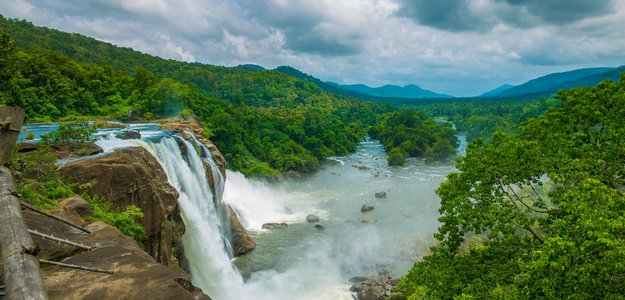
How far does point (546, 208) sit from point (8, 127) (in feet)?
49.2

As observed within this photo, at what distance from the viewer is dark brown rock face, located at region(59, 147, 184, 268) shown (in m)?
14.5

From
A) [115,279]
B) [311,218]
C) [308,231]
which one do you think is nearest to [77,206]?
[115,279]

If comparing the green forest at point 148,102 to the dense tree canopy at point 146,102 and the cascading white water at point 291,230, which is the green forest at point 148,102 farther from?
the cascading white water at point 291,230

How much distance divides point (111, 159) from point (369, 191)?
36.3 m

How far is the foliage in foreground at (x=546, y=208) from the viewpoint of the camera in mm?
8477

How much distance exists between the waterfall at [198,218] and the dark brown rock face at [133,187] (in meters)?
2.98

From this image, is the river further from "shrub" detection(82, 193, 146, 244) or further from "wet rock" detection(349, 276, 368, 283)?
"shrub" detection(82, 193, 146, 244)

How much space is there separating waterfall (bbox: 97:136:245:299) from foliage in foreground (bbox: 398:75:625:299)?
433 inches

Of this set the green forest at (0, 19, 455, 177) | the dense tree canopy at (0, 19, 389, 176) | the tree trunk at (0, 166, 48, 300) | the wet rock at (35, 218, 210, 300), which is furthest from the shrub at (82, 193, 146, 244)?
the green forest at (0, 19, 455, 177)

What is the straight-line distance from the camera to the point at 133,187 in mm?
15266

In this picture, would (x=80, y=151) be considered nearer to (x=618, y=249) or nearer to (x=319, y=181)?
(x=618, y=249)

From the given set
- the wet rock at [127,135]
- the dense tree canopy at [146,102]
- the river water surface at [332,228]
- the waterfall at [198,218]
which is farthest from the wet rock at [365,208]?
the wet rock at [127,135]

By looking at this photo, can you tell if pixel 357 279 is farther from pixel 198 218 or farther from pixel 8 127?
pixel 8 127

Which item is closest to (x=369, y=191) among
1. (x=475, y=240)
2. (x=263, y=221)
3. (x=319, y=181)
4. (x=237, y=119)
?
(x=319, y=181)
